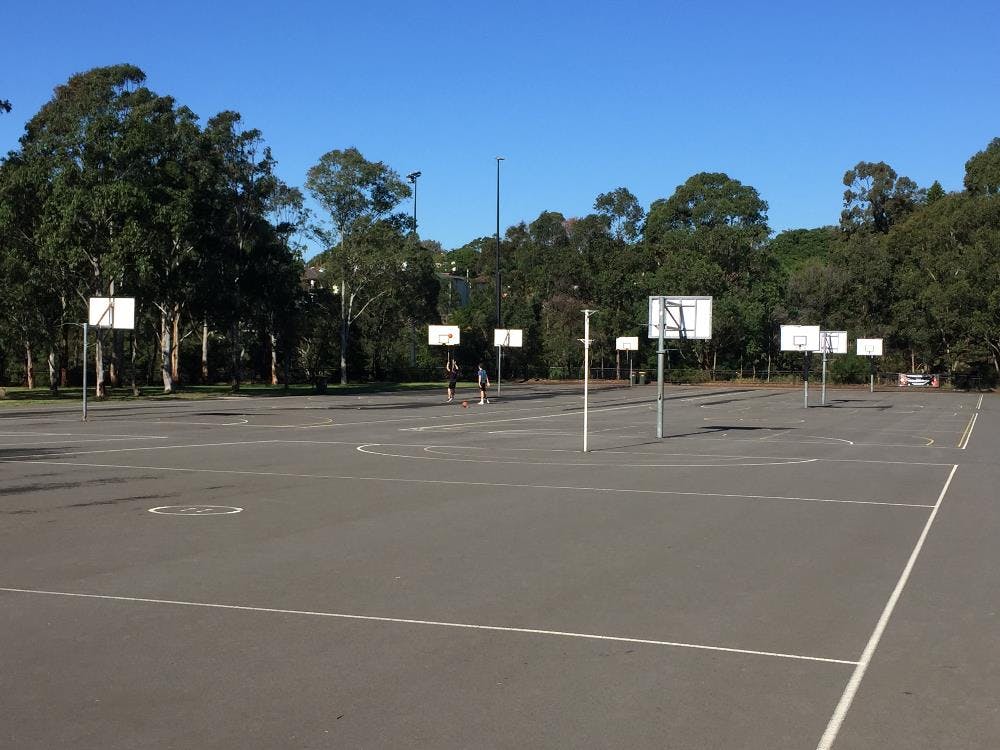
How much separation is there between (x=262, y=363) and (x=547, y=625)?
78.2 meters

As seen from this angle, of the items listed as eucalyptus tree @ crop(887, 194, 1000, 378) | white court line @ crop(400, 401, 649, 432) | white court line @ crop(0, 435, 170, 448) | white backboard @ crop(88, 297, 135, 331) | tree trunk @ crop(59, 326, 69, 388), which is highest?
eucalyptus tree @ crop(887, 194, 1000, 378)

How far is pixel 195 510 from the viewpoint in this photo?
13617mm

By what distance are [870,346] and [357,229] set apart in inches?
1508

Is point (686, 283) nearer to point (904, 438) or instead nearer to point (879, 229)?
point (879, 229)

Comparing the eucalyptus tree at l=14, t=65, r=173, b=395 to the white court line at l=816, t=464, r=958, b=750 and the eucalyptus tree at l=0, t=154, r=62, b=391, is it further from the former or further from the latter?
the white court line at l=816, t=464, r=958, b=750

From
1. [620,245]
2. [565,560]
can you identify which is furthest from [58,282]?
[620,245]

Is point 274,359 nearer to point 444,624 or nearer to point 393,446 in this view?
point 393,446

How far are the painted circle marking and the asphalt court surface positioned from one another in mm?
53

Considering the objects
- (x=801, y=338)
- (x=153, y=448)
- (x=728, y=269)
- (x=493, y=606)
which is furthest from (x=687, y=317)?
(x=728, y=269)

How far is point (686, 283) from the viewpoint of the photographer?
87.8m

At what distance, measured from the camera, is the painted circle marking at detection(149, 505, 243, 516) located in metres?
13.4

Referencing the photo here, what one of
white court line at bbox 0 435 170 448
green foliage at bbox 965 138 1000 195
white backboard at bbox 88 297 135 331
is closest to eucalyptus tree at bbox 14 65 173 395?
white backboard at bbox 88 297 135 331

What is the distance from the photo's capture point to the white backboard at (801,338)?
62.1 metres

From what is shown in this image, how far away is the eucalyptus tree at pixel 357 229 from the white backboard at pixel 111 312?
33.6 meters
